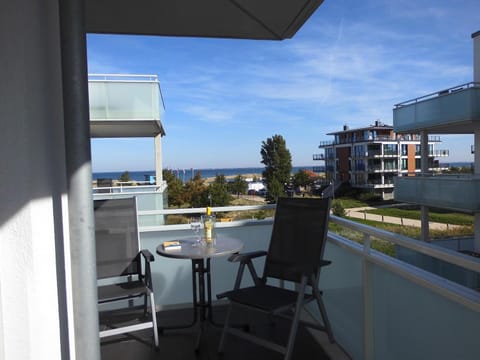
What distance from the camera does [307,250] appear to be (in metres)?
2.69

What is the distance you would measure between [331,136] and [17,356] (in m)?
50.0

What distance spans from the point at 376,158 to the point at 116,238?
41.1 m

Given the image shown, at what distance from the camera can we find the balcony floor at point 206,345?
248cm

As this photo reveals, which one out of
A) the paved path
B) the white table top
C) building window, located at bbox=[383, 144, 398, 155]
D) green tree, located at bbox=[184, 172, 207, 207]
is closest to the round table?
the white table top

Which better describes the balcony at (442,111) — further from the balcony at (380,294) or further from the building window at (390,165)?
the building window at (390,165)

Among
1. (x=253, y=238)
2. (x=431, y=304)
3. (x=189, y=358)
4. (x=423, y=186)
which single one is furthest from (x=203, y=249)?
(x=423, y=186)

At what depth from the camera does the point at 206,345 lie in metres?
2.64

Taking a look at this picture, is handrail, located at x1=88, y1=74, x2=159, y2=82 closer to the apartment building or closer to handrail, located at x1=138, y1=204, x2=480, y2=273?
handrail, located at x1=138, y1=204, x2=480, y2=273

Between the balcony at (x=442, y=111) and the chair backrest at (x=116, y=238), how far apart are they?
13112 millimetres

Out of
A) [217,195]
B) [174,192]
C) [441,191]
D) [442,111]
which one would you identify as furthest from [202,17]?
[217,195]

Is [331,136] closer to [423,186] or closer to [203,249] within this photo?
[423,186]

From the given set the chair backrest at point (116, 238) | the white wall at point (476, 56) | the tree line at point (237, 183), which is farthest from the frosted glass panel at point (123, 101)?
the white wall at point (476, 56)

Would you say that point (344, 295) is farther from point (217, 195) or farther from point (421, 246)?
point (217, 195)

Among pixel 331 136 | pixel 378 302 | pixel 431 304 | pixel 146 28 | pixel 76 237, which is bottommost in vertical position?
pixel 378 302
